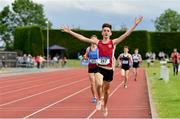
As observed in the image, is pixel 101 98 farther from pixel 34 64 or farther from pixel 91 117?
pixel 34 64

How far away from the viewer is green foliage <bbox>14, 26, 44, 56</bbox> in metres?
80.3

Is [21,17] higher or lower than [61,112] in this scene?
higher

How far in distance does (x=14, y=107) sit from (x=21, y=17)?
96.7 metres

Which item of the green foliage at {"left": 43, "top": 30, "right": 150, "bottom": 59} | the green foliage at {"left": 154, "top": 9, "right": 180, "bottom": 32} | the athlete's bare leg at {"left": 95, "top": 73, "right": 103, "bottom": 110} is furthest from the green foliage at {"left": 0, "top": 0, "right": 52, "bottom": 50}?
the athlete's bare leg at {"left": 95, "top": 73, "right": 103, "bottom": 110}

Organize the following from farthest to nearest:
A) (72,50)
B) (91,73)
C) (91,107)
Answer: (72,50) < (91,73) < (91,107)

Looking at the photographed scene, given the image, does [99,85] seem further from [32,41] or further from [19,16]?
[19,16]

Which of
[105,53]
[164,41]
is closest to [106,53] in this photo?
[105,53]

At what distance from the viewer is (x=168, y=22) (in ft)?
492

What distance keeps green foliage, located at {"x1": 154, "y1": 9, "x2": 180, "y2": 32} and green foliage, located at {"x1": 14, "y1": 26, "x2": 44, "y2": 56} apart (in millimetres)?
70204

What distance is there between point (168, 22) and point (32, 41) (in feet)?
247

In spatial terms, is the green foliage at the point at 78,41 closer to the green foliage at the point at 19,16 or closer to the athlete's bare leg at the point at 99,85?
the green foliage at the point at 19,16

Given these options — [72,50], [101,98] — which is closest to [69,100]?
[101,98]

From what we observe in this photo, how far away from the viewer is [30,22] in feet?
373

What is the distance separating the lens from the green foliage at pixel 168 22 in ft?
485
